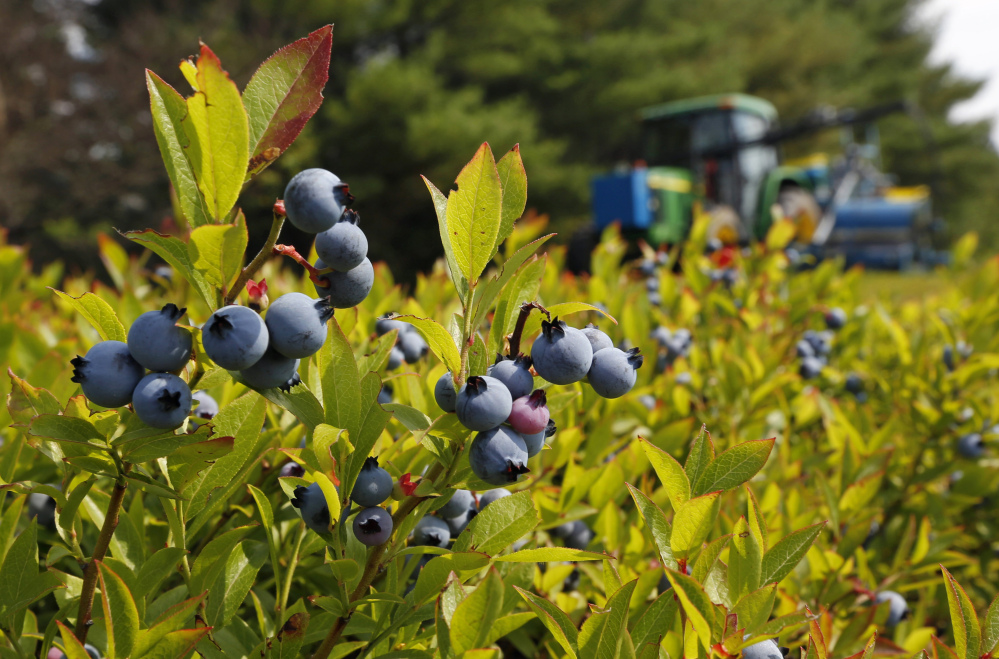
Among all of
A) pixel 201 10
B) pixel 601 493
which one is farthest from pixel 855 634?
pixel 201 10

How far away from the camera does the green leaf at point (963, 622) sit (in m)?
0.60

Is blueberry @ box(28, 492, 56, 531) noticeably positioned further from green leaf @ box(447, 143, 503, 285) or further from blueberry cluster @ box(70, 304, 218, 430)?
green leaf @ box(447, 143, 503, 285)

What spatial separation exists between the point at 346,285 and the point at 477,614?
0.27 meters

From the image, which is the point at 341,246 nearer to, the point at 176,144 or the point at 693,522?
the point at 176,144

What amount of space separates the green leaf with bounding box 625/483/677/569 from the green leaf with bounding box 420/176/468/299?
24 centimetres

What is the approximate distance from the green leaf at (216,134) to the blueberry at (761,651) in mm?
566

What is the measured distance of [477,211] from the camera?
56 cm

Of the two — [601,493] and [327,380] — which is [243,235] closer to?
[327,380]

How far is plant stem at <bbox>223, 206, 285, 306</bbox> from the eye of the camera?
488 millimetres

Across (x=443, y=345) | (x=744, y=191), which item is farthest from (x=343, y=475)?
(x=744, y=191)

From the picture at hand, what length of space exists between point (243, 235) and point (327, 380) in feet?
0.53

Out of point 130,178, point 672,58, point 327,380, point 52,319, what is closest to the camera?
point 327,380

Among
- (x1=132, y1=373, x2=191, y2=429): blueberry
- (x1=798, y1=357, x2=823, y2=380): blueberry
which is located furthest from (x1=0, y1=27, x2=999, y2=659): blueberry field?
(x1=798, y1=357, x2=823, y2=380): blueberry

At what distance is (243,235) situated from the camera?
48cm
